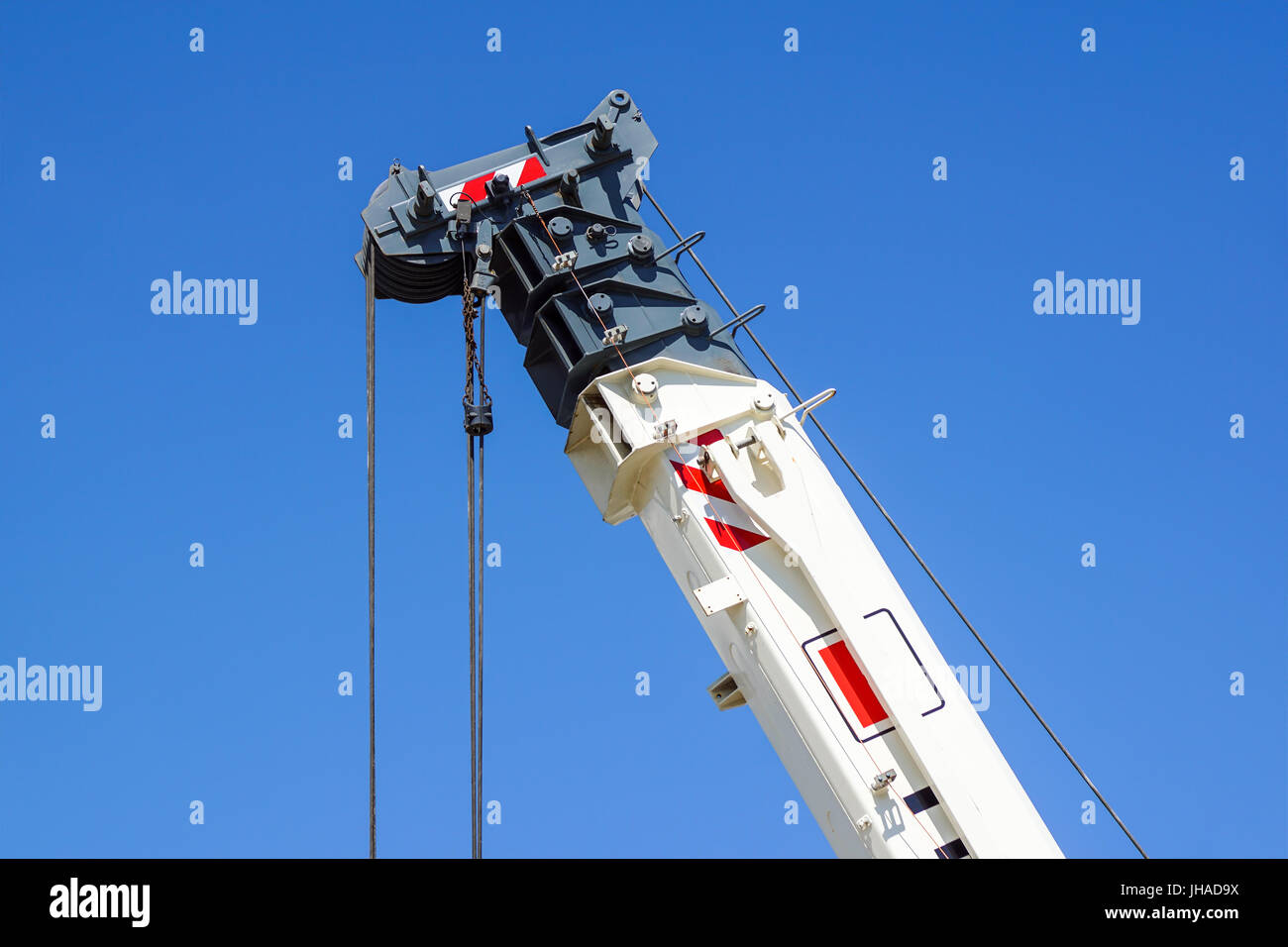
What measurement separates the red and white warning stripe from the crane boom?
2 cm

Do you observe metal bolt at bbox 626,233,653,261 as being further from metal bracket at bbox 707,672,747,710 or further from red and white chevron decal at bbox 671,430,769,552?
metal bracket at bbox 707,672,747,710

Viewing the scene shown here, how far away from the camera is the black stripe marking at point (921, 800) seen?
9.83 meters

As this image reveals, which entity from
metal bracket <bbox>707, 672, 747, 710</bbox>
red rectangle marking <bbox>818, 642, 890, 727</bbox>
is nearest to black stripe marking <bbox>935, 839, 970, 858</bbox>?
red rectangle marking <bbox>818, 642, 890, 727</bbox>

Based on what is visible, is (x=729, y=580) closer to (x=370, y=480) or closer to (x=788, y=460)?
(x=788, y=460)

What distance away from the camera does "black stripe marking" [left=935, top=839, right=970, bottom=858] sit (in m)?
9.66

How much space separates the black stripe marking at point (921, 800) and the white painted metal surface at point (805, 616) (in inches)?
0.5

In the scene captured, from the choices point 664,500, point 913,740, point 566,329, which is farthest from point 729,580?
point 566,329

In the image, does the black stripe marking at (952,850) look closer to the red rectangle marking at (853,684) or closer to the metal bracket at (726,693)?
the red rectangle marking at (853,684)

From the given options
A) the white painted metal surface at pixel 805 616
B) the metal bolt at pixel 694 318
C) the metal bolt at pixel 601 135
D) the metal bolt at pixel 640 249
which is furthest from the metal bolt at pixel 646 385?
the metal bolt at pixel 601 135

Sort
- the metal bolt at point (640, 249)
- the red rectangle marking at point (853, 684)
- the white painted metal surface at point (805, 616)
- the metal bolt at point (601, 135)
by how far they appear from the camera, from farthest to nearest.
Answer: the metal bolt at point (601, 135)
the metal bolt at point (640, 249)
the red rectangle marking at point (853, 684)
the white painted metal surface at point (805, 616)

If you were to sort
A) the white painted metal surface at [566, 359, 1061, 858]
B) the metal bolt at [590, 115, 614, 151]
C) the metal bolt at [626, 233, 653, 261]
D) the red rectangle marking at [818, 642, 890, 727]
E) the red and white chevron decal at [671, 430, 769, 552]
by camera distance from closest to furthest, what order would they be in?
the white painted metal surface at [566, 359, 1061, 858]
the red rectangle marking at [818, 642, 890, 727]
the red and white chevron decal at [671, 430, 769, 552]
the metal bolt at [626, 233, 653, 261]
the metal bolt at [590, 115, 614, 151]
